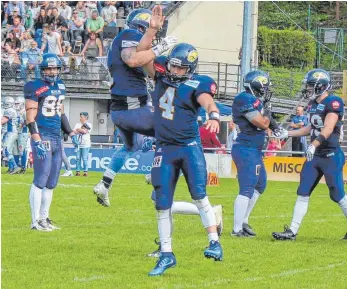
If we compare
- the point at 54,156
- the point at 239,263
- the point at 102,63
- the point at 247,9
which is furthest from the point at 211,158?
the point at 239,263

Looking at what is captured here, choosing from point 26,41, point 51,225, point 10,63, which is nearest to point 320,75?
point 51,225

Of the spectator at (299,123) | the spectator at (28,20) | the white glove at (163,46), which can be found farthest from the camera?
the spectator at (28,20)

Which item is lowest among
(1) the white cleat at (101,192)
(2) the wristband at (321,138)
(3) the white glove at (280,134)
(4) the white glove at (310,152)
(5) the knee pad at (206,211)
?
(1) the white cleat at (101,192)

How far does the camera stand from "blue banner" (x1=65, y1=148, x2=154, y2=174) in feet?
84.1

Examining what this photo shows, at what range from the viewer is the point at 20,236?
38.6 feet

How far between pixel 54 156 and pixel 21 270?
322cm

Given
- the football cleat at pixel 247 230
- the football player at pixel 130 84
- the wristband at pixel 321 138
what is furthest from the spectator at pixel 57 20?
the football player at pixel 130 84

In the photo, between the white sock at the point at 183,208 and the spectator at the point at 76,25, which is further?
the spectator at the point at 76,25

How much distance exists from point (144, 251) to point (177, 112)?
6.44 ft

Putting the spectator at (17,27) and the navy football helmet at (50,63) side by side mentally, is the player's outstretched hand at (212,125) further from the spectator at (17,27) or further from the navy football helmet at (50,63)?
the spectator at (17,27)

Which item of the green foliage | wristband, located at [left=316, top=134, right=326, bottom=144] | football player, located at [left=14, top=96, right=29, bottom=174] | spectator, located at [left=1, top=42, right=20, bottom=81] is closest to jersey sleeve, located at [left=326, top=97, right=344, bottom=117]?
wristband, located at [left=316, top=134, right=326, bottom=144]

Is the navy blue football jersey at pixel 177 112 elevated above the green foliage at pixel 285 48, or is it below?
above

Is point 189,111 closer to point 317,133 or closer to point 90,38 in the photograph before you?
point 317,133

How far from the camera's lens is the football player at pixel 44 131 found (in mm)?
12203
